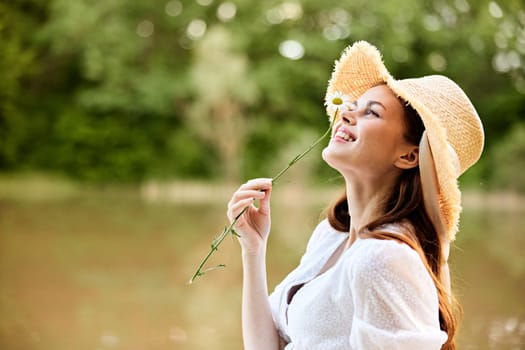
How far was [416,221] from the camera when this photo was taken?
799mm

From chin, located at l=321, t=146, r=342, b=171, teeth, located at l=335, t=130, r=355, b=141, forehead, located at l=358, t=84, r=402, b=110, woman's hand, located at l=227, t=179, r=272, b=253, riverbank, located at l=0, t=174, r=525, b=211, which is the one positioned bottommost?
riverbank, located at l=0, t=174, r=525, b=211

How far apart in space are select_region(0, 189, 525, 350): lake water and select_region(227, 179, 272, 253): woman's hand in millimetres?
343

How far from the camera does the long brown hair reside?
2.59 ft

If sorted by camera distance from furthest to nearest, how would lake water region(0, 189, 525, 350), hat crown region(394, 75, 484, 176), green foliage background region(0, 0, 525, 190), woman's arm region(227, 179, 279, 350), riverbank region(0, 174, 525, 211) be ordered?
1. green foliage background region(0, 0, 525, 190)
2. riverbank region(0, 174, 525, 211)
3. lake water region(0, 189, 525, 350)
4. woman's arm region(227, 179, 279, 350)
5. hat crown region(394, 75, 484, 176)

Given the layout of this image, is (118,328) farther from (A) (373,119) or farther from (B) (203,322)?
(A) (373,119)

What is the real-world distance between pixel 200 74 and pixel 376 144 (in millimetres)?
8824

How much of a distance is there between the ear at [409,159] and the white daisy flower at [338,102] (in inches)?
3.5

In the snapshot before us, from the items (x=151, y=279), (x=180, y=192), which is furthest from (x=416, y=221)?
(x=180, y=192)

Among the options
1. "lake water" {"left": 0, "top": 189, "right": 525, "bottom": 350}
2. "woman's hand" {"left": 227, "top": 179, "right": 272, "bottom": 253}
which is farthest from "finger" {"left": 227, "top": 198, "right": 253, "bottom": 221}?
"lake water" {"left": 0, "top": 189, "right": 525, "bottom": 350}

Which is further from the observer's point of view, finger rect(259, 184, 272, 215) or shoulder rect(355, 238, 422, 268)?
finger rect(259, 184, 272, 215)

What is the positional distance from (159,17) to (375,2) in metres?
3.12

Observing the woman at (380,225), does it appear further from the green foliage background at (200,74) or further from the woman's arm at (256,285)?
the green foliage background at (200,74)

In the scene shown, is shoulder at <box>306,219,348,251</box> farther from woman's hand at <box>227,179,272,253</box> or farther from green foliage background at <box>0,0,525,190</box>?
green foliage background at <box>0,0,525,190</box>

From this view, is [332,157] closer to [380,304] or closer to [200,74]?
[380,304]
